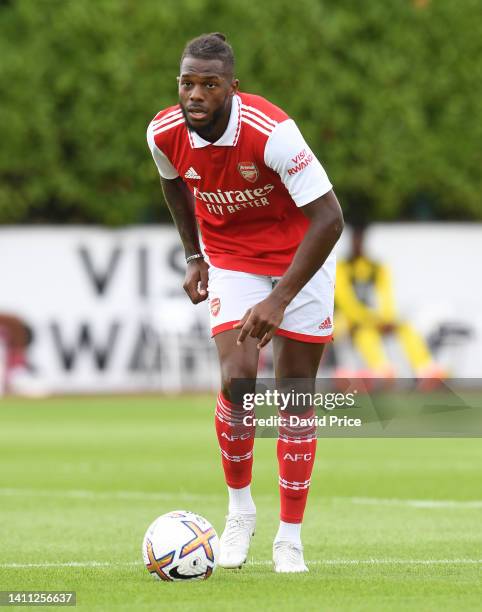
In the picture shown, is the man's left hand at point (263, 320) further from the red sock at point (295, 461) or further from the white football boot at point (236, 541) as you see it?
the white football boot at point (236, 541)

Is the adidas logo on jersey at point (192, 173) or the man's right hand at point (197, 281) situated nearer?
the adidas logo on jersey at point (192, 173)

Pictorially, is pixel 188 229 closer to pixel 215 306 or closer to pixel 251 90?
pixel 215 306

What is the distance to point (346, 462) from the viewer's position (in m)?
14.6

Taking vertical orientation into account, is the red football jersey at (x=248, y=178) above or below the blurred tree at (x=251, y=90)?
above

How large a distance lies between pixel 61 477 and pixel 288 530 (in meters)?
5.94

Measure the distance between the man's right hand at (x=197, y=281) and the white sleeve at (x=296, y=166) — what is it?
3.94 ft

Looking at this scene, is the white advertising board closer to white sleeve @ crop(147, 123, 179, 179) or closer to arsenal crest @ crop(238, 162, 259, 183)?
white sleeve @ crop(147, 123, 179, 179)

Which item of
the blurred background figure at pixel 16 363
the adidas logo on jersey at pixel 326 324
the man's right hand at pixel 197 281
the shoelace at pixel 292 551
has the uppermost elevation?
the adidas logo on jersey at pixel 326 324

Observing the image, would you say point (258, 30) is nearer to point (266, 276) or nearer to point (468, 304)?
point (468, 304)

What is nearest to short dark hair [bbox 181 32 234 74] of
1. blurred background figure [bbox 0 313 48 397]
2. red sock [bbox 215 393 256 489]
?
red sock [bbox 215 393 256 489]

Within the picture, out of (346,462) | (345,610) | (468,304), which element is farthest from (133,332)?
(345,610)

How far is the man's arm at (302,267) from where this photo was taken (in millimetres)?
7016

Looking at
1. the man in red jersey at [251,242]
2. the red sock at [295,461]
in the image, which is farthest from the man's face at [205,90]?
the red sock at [295,461]

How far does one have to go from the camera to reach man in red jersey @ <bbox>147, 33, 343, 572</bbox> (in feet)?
23.3
